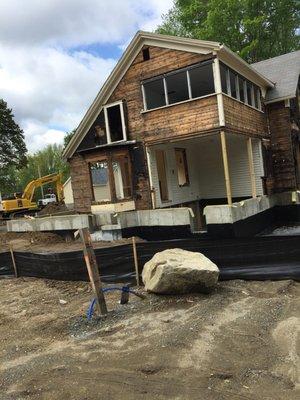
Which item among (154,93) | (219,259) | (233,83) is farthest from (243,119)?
(219,259)

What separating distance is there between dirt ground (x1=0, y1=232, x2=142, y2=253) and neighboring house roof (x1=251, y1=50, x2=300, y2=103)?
9303 mm

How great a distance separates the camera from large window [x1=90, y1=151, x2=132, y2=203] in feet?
52.9

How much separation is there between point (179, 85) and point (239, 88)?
2414 mm

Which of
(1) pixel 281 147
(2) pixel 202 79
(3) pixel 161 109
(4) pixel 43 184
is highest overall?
(2) pixel 202 79

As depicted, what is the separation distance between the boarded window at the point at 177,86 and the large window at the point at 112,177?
3113 mm

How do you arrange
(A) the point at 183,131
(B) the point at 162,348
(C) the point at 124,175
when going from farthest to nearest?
1. (C) the point at 124,175
2. (A) the point at 183,131
3. (B) the point at 162,348

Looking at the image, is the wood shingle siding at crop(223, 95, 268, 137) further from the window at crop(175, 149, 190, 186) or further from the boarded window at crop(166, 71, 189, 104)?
the window at crop(175, 149, 190, 186)

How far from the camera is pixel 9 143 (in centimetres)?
3919

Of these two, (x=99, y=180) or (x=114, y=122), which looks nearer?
(x=114, y=122)

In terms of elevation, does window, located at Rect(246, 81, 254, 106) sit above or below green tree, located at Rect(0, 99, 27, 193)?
below

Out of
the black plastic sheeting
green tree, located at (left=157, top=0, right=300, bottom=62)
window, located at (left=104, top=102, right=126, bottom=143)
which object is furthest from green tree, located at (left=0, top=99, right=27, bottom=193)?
the black plastic sheeting

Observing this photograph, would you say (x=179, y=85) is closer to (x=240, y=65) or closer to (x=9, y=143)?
(x=240, y=65)

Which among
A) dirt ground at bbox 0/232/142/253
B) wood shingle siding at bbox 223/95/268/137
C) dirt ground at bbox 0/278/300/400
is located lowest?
dirt ground at bbox 0/278/300/400

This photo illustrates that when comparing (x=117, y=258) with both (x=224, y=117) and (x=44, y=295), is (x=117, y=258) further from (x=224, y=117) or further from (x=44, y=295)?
(x=224, y=117)
